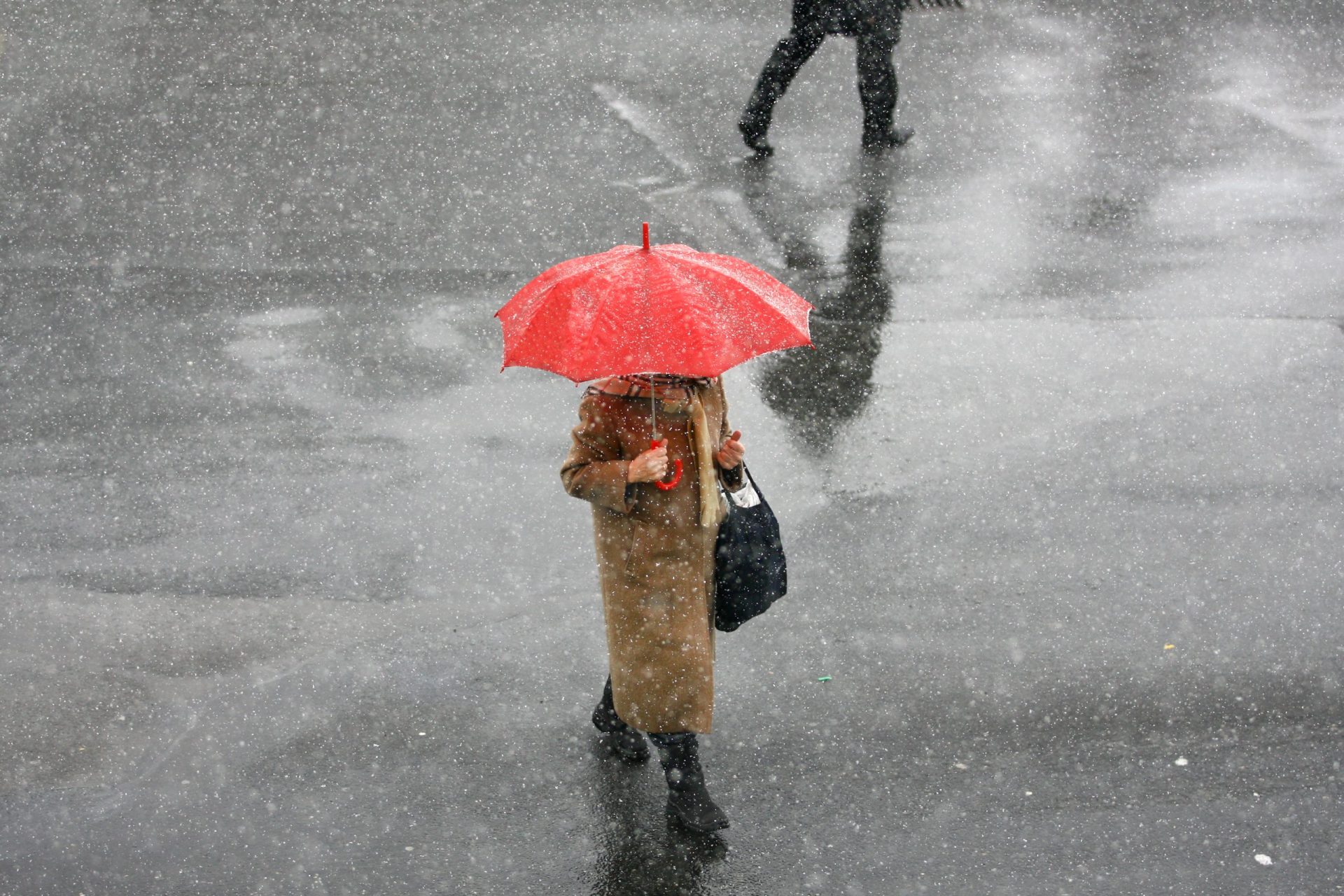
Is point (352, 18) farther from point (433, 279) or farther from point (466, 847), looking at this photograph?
point (466, 847)

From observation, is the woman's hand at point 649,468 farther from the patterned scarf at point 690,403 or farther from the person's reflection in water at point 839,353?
the person's reflection in water at point 839,353

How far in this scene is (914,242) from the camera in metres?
8.56

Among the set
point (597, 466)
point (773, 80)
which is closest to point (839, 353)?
point (773, 80)

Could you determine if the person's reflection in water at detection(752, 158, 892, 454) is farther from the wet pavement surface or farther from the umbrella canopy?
the umbrella canopy

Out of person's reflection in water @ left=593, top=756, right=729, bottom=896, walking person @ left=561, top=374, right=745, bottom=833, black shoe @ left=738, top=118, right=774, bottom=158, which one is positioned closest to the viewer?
walking person @ left=561, top=374, right=745, bottom=833

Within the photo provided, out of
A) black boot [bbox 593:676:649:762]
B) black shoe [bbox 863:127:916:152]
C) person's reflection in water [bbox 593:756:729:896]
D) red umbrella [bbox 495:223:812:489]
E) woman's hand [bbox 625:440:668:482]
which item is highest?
red umbrella [bbox 495:223:812:489]

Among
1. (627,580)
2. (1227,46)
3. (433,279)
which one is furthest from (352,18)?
(627,580)

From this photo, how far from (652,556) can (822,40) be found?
6120mm

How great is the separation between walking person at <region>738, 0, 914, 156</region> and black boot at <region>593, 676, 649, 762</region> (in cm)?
549

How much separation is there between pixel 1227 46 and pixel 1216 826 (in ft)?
27.6

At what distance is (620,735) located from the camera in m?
4.94

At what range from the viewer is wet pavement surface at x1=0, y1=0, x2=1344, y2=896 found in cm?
477

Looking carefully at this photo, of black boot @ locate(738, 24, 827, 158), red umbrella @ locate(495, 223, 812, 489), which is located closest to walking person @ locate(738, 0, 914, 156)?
black boot @ locate(738, 24, 827, 158)

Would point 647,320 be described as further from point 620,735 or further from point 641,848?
point 641,848
